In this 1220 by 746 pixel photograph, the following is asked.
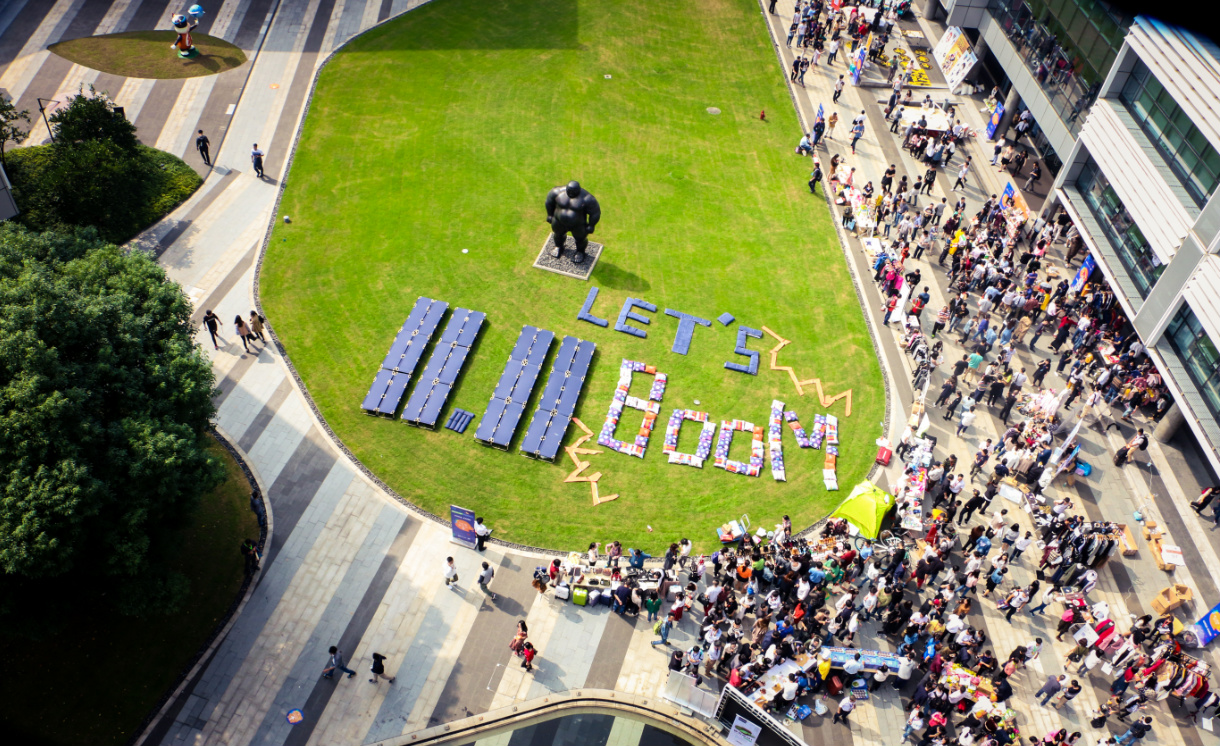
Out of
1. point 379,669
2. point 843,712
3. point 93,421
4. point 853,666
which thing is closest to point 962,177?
point 853,666

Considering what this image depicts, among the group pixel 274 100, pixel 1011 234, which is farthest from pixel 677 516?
pixel 274 100

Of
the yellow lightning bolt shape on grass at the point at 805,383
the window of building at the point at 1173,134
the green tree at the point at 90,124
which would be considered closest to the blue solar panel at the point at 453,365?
the yellow lightning bolt shape on grass at the point at 805,383

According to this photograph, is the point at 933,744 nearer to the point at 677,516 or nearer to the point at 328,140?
the point at 677,516

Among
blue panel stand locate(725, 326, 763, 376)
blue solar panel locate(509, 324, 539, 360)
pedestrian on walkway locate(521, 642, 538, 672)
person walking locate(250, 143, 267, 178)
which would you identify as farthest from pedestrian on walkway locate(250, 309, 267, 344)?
blue panel stand locate(725, 326, 763, 376)

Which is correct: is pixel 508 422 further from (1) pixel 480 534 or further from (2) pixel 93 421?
(2) pixel 93 421

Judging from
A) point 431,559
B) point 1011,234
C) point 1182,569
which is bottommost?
point 431,559

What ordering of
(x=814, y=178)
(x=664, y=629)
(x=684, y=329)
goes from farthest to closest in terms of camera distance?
1. (x=814, y=178)
2. (x=684, y=329)
3. (x=664, y=629)

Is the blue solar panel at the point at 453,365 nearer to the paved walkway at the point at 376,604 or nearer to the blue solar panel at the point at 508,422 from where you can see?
the blue solar panel at the point at 508,422
